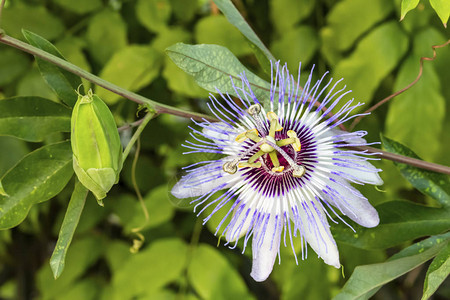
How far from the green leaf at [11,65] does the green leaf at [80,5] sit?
0.50 feet

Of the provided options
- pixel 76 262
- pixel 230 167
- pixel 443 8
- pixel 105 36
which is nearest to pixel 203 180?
pixel 230 167

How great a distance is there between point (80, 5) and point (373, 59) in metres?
0.66

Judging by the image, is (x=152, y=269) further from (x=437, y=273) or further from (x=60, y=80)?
(x=437, y=273)

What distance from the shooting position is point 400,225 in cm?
84

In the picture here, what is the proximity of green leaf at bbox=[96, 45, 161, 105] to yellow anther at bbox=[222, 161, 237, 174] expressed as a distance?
18.0 inches

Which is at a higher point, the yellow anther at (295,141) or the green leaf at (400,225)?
the yellow anther at (295,141)

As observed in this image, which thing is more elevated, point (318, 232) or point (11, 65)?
point (318, 232)

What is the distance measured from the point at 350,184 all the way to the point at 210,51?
273mm

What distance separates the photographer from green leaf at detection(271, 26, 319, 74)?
45.4 inches

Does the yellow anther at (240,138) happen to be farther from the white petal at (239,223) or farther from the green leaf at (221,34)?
the green leaf at (221,34)

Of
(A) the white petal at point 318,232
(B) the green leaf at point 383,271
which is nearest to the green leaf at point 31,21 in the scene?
(A) the white petal at point 318,232

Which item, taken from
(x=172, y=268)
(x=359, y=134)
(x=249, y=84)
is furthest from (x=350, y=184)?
(x=172, y=268)

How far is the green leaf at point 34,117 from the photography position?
818 mm

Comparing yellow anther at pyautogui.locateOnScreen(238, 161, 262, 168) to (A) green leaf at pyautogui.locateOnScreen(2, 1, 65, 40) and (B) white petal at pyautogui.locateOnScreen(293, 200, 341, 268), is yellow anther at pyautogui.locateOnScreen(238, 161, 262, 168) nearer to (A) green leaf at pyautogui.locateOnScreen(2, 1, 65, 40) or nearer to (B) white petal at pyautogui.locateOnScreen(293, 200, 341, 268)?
(B) white petal at pyautogui.locateOnScreen(293, 200, 341, 268)
